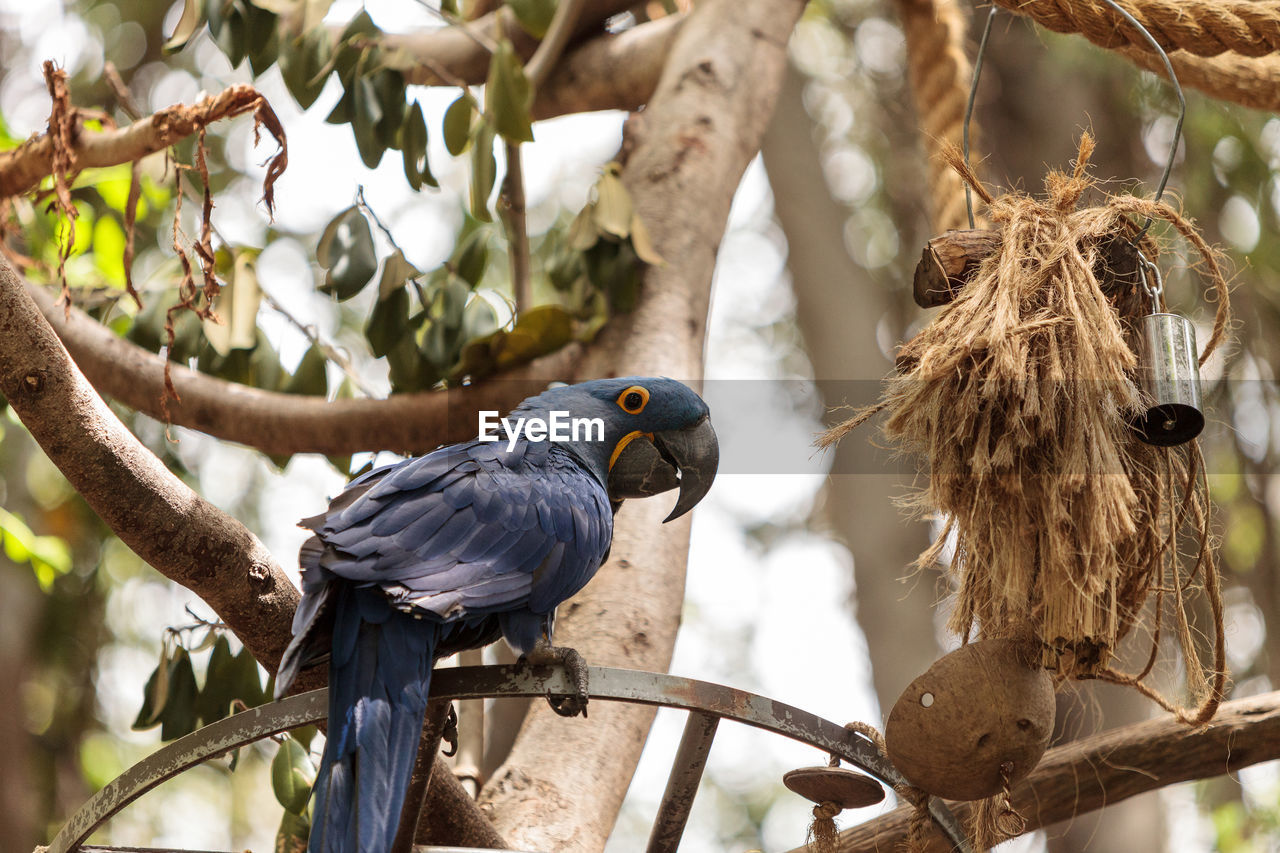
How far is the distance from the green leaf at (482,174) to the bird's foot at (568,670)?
46.1 inches

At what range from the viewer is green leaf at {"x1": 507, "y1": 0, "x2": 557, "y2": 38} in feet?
7.88

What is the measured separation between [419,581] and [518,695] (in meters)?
0.18

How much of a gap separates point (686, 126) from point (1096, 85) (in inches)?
109

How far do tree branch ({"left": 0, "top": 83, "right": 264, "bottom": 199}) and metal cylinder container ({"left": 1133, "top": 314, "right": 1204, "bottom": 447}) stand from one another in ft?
4.47

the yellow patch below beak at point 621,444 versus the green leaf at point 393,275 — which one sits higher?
the green leaf at point 393,275

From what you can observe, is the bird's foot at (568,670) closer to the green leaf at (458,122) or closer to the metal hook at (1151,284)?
the metal hook at (1151,284)

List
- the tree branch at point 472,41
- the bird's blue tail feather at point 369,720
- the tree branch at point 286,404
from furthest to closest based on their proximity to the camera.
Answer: the tree branch at point 472,41, the tree branch at point 286,404, the bird's blue tail feather at point 369,720

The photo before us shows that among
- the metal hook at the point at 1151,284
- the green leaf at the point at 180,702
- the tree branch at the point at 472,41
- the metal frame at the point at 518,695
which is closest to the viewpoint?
the metal frame at the point at 518,695

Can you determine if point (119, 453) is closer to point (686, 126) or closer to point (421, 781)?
point (421, 781)

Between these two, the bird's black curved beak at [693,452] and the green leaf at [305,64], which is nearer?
the bird's black curved beak at [693,452]

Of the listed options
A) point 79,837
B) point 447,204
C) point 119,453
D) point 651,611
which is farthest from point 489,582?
point 447,204

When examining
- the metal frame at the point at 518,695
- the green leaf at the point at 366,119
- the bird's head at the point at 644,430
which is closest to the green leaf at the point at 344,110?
the green leaf at the point at 366,119

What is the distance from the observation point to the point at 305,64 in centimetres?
237

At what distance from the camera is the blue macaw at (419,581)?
1.16 metres
